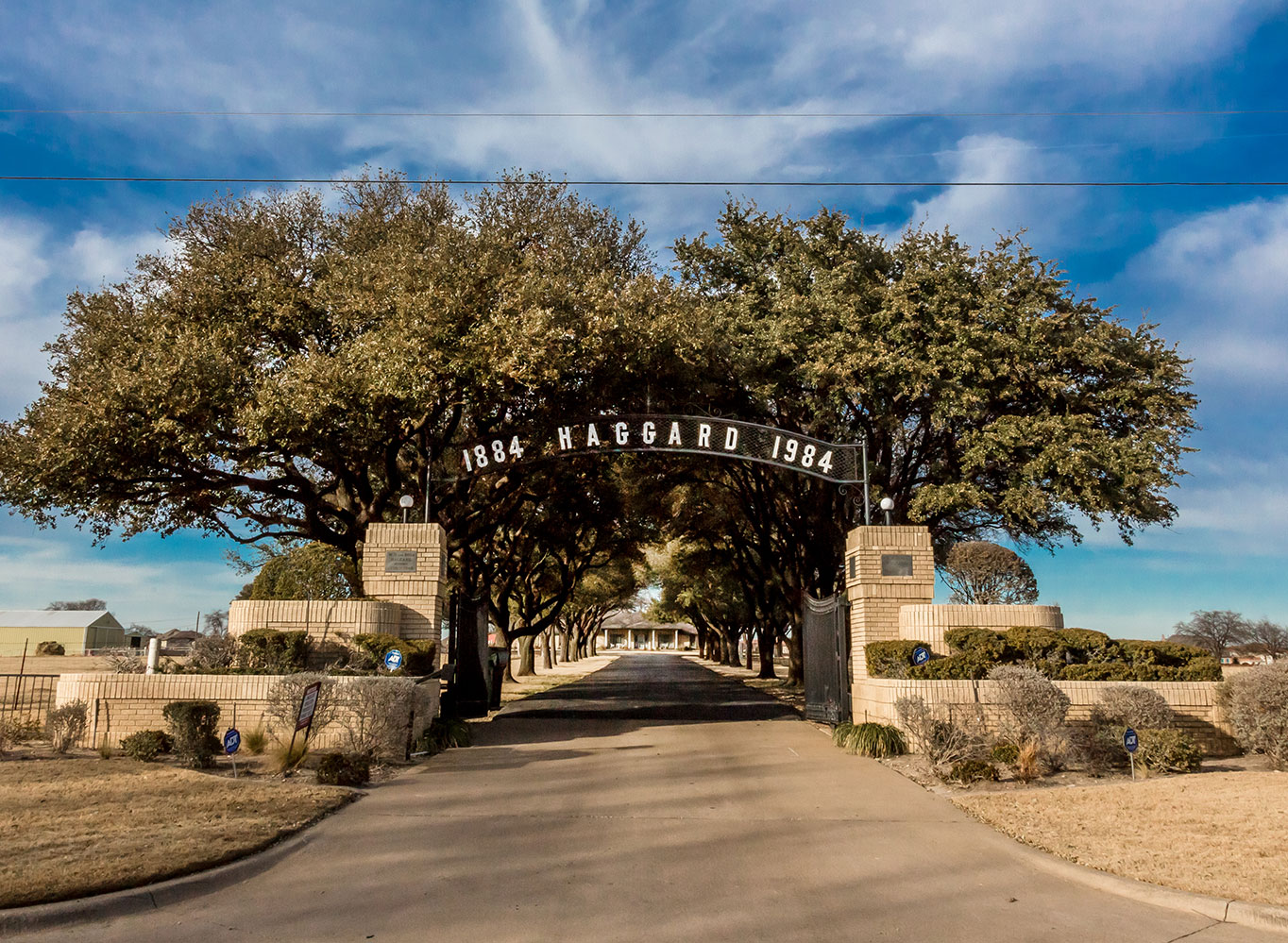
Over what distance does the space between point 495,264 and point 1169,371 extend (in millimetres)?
14849

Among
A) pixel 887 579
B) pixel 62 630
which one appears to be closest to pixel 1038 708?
pixel 887 579

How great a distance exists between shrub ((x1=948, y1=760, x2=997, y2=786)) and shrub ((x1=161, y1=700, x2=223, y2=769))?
8.94 m

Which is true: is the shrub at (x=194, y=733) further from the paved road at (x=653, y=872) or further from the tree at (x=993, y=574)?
the tree at (x=993, y=574)

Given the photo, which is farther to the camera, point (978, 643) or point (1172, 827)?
point (978, 643)

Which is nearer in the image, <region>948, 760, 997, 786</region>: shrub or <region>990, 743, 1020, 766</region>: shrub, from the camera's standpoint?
<region>948, 760, 997, 786</region>: shrub

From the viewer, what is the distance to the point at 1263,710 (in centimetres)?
1234

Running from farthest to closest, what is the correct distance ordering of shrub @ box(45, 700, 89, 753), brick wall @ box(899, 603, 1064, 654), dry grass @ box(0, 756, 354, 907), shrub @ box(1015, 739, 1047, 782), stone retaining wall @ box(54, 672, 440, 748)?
brick wall @ box(899, 603, 1064, 654), stone retaining wall @ box(54, 672, 440, 748), shrub @ box(45, 700, 89, 753), shrub @ box(1015, 739, 1047, 782), dry grass @ box(0, 756, 354, 907)

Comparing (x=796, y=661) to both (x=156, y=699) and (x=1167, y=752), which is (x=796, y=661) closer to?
(x=1167, y=752)

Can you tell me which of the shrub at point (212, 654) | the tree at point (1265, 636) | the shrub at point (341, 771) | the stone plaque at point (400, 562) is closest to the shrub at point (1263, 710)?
the stone plaque at point (400, 562)

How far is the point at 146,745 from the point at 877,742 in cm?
967

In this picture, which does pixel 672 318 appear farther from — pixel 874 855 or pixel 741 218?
pixel 874 855

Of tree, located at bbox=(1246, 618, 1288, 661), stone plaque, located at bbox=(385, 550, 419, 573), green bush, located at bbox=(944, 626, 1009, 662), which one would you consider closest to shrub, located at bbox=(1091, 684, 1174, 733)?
green bush, located at bbox=(944, 626, 1009, 662)

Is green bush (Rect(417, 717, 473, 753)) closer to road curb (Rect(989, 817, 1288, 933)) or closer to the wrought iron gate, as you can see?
the wrought iron gate

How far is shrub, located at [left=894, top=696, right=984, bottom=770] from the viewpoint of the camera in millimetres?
12102
